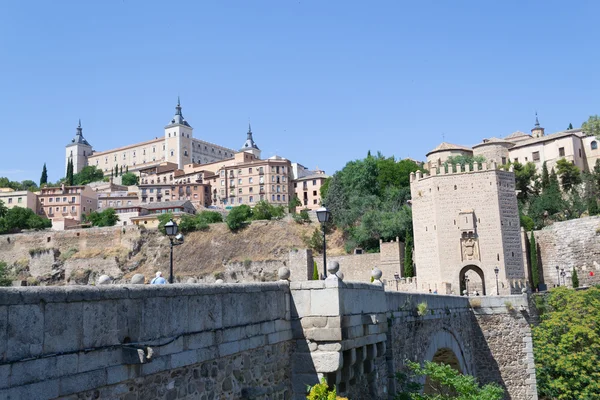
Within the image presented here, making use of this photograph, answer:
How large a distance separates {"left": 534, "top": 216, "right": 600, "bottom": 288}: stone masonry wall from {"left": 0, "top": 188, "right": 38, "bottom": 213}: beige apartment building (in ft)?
278

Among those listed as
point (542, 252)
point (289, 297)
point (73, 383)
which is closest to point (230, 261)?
point (542, 252)

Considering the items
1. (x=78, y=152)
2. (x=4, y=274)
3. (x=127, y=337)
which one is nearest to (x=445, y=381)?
(x=127, y=337)

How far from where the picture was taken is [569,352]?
28.2 metres

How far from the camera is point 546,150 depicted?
2881 inches

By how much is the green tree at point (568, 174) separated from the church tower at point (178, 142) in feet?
270

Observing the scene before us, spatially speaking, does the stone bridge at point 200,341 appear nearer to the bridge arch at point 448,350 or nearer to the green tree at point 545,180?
the bridge arch at point 448,350

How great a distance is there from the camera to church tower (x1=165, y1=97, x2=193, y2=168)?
129 metres

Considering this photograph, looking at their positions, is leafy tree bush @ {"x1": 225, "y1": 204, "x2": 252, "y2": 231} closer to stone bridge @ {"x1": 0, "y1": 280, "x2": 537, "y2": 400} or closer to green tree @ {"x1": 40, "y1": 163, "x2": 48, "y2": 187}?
stone bridge @ {"x1": 0, "y1": 280, "x2": 537, "y2": 400}

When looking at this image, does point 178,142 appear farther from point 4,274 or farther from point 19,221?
point 4,274

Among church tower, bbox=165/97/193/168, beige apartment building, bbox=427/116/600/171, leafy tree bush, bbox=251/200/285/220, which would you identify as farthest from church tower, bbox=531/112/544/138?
church tower, bbox=165/97/193/168

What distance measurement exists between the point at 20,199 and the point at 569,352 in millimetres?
95677

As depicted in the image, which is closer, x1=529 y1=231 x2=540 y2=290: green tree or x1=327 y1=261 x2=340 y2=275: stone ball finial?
x1=327 y1=261 x2=340 y2=275: stone ball finial

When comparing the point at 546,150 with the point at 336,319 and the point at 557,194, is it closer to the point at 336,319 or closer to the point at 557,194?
the point at 557,194

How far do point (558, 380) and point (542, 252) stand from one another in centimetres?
2313
